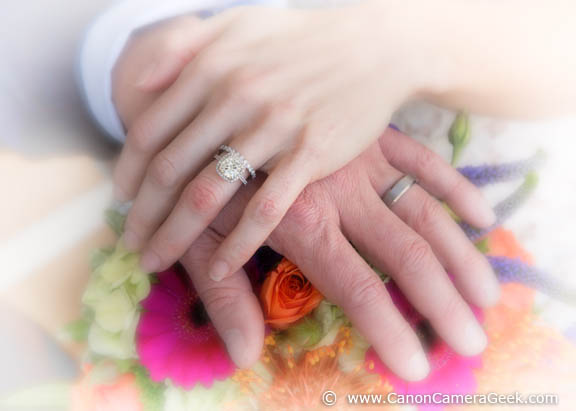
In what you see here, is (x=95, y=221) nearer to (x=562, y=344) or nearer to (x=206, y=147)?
(x=206, y=147)

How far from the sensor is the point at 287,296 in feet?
1.44

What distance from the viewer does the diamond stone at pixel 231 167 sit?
471mm

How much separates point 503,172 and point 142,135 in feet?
1.33

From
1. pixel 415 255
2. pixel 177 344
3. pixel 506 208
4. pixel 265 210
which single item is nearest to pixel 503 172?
pixel 506 208

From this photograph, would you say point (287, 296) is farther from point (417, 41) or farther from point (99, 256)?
point (417, 41)

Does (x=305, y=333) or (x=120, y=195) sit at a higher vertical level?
(x=120, y=195)

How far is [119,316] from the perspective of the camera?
428 millimetres

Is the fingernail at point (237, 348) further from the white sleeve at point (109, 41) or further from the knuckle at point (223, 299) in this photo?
the white sleeve at point (109, 41)

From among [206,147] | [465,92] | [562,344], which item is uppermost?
[206,147]

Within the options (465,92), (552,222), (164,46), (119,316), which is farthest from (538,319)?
(164,46)

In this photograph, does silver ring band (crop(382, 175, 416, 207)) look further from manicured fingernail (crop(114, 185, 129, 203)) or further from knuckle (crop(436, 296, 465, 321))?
manicured fingernail (crop(114, 185, 129, 203))

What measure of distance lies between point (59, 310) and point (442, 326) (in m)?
0.38

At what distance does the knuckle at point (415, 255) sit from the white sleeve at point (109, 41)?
15.0 inches

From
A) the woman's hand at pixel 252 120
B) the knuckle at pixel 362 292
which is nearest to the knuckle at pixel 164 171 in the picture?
the woman's hand at pixel 252 120
